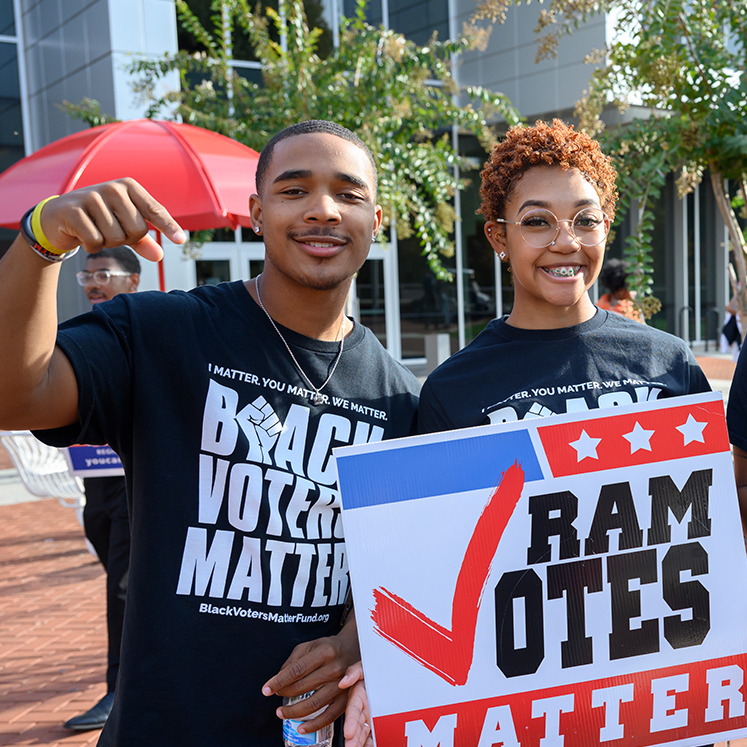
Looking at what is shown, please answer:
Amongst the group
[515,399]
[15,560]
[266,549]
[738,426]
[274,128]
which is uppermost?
[274,128]

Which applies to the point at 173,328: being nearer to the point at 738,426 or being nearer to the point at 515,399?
the point at 515,399

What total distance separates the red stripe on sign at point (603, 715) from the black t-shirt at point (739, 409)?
2.22 ft

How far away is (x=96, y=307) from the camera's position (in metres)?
1.81

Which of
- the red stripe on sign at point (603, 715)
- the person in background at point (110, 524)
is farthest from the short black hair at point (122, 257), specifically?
the red stripe on sign at point (603, 715)

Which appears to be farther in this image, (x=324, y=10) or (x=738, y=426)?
(x=324, y=10)

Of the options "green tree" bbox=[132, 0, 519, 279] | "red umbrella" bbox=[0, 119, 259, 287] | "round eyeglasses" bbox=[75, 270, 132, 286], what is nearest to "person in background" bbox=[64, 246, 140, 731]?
"round eyeglasses" bbox=[75, 270, 132, 286]

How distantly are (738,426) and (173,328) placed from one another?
1.64 m

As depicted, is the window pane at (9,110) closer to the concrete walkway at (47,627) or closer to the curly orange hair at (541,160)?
the concrete walkway at (47,627)

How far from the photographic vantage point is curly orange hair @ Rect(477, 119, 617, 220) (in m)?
2.16

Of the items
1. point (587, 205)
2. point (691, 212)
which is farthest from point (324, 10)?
point (587, 205)

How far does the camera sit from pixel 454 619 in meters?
1.69

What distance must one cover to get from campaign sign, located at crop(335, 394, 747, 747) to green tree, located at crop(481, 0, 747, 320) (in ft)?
5.10

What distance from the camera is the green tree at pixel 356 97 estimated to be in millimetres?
7113

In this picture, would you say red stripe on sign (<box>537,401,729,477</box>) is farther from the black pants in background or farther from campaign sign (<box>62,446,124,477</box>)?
campaign sign (<box>62,446,124,477</box>)
